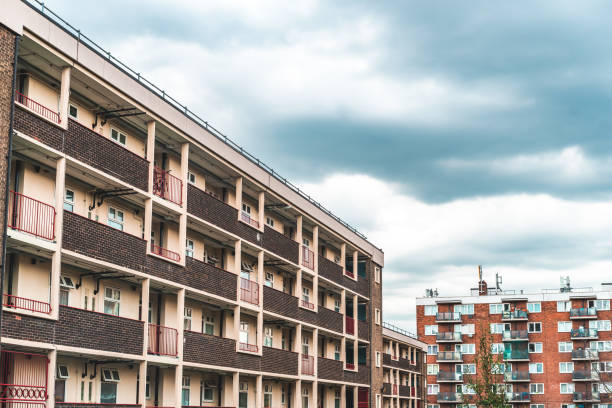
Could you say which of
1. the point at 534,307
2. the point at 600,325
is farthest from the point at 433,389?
the point at 600,325

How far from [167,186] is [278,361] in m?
14.1

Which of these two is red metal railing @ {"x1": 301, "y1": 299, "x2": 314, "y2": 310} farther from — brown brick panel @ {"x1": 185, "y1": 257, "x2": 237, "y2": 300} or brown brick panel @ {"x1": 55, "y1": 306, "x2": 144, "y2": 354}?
brown brick panel @ {"x1": 55, "y1": 306, "x2": 144, "y2": 354}

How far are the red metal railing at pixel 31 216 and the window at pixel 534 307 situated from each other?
82225mm

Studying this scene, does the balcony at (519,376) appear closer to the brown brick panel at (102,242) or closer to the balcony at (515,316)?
the balcony at (515,316)

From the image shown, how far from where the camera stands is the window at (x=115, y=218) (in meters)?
29.4

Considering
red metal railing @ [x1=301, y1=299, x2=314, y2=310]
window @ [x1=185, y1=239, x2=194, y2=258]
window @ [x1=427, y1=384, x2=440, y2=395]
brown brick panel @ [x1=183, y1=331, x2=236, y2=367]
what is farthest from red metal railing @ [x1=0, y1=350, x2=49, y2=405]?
window @ [x1=427, y1=384, x2=440, y2=395]

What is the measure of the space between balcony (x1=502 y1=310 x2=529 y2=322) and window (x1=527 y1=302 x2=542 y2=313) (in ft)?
2.48

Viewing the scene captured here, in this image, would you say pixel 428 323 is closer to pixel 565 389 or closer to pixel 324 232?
pixel 565 389

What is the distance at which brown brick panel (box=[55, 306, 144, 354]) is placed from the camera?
24.2 meters

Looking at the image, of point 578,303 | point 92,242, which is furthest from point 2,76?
point 578,303

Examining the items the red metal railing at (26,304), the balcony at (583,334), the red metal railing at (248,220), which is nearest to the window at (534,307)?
the balcony at (583,334)

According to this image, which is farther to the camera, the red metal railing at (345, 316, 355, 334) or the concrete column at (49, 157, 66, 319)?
the red metal railing at (345, 316, 355, 334)

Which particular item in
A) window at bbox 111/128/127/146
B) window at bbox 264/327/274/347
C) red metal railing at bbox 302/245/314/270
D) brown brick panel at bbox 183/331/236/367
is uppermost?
window at bbox 111/128/127/146

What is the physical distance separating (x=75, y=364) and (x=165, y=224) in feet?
26.8
